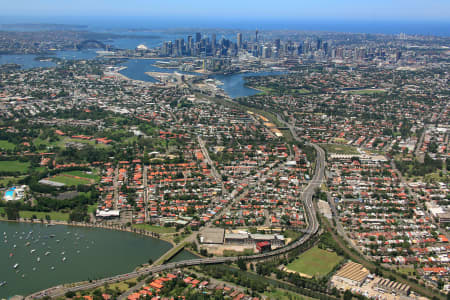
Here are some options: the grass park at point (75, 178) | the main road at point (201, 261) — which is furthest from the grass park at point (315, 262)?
the grass park at point (75, 178)

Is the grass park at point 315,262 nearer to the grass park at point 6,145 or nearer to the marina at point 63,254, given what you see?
the marina at point 63,254

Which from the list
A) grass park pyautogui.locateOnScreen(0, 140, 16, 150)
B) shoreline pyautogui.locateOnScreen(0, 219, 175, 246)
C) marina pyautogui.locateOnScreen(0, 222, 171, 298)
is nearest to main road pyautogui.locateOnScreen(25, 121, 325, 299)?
marina pyautogui.locateOnScreen(0, 222, 171, 298)

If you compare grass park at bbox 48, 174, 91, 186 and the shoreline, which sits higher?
grass park at bbox 48, 174, 91, 186

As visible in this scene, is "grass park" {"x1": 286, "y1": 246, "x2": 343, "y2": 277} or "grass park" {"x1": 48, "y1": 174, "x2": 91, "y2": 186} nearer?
"grass park" {"x1": 286, "y1": 246, "x2": 343, "y2": 277}

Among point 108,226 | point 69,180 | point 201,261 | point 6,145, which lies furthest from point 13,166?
point 201,261

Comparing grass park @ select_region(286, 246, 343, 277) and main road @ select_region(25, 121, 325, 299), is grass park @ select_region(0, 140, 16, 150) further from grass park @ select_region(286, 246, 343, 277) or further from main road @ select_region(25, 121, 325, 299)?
grass park @ select_region(286, 246, 343, 277)

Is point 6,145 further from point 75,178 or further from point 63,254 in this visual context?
point 63,254
